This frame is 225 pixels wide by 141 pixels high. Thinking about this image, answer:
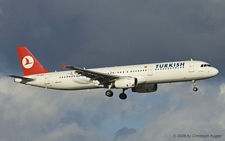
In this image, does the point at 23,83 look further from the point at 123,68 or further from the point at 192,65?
the point at 192,65

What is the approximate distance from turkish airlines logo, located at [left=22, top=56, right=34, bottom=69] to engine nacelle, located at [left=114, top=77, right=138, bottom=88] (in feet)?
54.7

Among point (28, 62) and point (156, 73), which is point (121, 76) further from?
point (28, 62)

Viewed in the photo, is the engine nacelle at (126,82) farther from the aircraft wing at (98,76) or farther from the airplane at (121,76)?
the aircraft wing at (98,76)

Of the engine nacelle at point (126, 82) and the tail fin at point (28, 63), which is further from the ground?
the tail fin at point (28, 63)

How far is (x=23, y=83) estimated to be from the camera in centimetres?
9425

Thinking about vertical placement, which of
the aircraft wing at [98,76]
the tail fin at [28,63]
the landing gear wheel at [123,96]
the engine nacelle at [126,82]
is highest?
the tail fin at [28,63]

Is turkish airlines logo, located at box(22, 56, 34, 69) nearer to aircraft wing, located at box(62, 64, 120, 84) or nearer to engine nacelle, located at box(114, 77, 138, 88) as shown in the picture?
aircraft wing, located at box(62, 64, 120, 84)

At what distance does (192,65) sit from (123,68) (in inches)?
407

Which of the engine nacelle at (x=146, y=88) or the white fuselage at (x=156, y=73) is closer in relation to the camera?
the white fuselage at (x=156, y=73)

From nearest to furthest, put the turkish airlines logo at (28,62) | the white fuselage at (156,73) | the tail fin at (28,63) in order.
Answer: the white fuselage at (156,73)
the tail fin at (28,63)
the turkish airlines logo at (28,62)

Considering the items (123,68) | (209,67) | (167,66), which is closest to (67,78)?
(123,68)

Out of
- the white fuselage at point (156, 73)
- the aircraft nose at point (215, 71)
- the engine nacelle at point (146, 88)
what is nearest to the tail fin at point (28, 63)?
→ the white fuselage at point (156, 73)

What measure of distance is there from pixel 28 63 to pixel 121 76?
17.8 metres

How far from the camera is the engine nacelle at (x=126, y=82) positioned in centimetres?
8606
